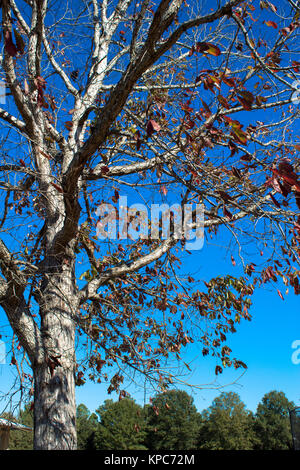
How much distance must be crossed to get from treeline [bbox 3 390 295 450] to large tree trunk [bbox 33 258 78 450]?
43126 millimetres

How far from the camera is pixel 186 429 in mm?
44781

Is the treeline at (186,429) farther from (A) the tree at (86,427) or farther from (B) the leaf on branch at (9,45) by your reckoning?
(B) the leaf on branch at (9,45)

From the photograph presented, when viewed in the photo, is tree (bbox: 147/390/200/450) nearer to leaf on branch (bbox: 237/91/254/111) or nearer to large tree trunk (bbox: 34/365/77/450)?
large tree trunk (bbox: 34/365/77/450)

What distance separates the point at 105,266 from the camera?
5410 millimetres

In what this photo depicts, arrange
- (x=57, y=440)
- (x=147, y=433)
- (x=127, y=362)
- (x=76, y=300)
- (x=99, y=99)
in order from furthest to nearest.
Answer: (x=147, y=433), (x=99, y=99), (x=127, y=362), (x=76, y=300), (x=57, y=440)

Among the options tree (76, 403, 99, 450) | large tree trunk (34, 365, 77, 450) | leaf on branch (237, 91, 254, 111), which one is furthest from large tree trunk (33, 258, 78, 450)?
tree (76, 403, 99, 450)

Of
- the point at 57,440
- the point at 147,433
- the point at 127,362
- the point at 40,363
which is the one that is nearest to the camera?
the point at 57,440

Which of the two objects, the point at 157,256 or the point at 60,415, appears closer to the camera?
Result: the point at 60,415

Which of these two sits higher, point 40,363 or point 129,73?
point 129,73

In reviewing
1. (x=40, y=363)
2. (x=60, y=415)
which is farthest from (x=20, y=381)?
(x=60, y=415)

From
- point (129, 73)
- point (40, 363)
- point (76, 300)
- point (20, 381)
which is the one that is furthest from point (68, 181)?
point (20, 381)

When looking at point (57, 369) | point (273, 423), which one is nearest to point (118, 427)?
point (273, 423)

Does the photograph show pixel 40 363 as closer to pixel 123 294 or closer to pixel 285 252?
pixel 123 294
